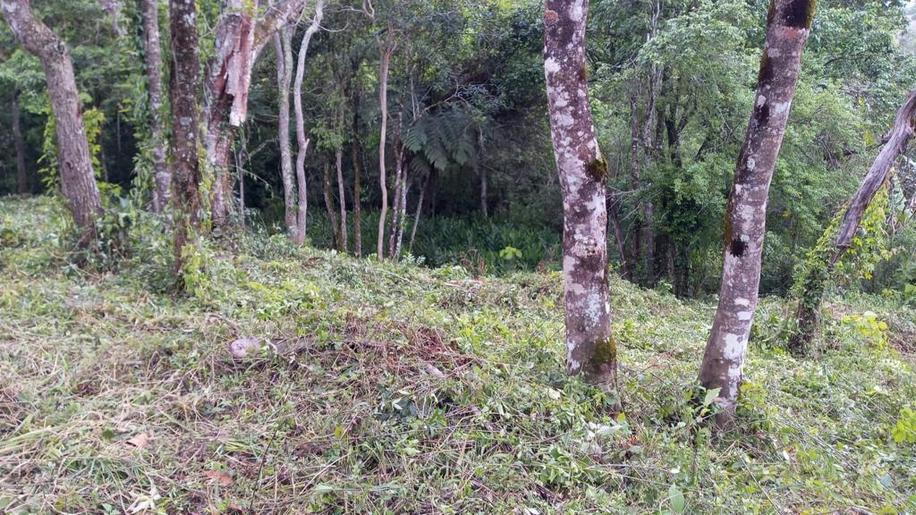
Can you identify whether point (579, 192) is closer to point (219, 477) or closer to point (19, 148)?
point (219, 477)

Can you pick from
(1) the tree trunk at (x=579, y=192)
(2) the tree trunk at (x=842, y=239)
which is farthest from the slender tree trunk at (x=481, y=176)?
(1) the tree trunk at (x=579, y=192)

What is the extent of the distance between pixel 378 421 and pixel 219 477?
87cm

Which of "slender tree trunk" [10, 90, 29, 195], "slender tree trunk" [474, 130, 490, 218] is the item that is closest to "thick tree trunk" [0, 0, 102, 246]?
"slender tree trunk" [474, 130, 490, 218]

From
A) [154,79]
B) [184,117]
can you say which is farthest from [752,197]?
[154,79]

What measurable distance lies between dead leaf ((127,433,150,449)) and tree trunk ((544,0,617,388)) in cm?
261

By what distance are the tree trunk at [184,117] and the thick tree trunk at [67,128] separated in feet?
5.61

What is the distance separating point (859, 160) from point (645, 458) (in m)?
10.1

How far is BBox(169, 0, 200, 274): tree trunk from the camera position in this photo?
588cm

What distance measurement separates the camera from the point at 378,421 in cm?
361

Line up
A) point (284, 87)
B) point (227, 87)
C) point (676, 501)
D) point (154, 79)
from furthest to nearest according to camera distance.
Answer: point (284, 87)
point (227, 87)
point (154, 79)
point (676, 501)

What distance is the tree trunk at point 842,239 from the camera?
6.84m

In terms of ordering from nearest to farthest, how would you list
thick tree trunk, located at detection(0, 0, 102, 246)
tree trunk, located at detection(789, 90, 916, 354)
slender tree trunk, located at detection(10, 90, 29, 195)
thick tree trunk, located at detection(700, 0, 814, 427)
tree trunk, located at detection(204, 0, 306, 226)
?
1. thick tree trunk, located at detection(700, 0, 814, 427)
2. tree trunk, located at detection(789, 90, 916, 354)
3. thick tree trunk, located at detection(0, 0, 102, 246)
4. tree trunk, located at detection(204, 0, 306, 226)
5. slender tree trunk, located at detection(10, 90, 29, 195)

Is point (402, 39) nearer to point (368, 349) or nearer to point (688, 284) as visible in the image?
point (688, 284)

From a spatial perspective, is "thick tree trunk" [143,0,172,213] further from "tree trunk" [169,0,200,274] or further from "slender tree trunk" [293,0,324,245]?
"slender tree trunk" [293,0,324,245]
